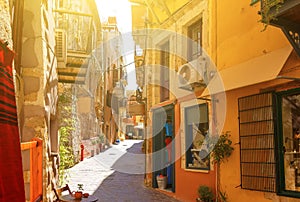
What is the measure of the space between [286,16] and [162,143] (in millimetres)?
8251

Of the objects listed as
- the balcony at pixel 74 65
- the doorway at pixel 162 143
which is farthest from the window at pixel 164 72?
the balcony at pixel 74 65

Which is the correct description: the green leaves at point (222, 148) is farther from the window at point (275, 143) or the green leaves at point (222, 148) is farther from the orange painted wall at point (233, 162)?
the window at point (275, 143)

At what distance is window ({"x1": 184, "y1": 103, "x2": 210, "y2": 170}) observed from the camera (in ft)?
30.5

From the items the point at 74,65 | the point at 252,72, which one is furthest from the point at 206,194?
the point at 74,65

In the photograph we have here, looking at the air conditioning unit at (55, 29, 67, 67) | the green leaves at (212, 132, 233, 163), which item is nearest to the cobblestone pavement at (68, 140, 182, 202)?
the green leaves at (212, 132, 233, 163)

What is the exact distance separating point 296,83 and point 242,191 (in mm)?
2645

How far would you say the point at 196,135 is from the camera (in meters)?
9.97

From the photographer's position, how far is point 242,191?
23.0ft

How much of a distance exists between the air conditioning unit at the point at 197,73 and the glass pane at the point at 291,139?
276 centimetres

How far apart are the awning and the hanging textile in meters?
4.13

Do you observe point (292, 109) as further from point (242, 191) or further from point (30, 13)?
point (30, 13)

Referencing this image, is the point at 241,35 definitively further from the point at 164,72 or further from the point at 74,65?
the point at 164,72

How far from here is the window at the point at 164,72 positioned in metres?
12.6

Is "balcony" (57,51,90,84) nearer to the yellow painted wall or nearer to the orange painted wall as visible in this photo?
the yellow painted wall
